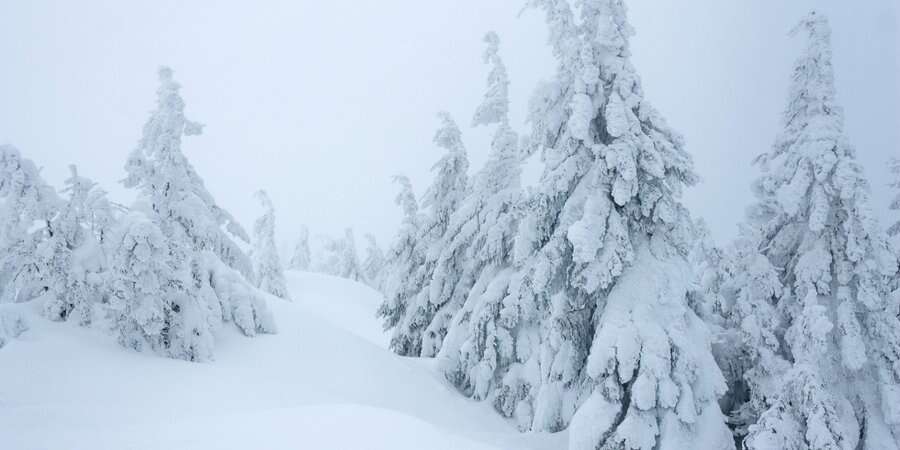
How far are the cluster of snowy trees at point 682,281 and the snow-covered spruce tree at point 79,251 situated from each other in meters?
9.69

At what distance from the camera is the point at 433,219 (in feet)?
70.5

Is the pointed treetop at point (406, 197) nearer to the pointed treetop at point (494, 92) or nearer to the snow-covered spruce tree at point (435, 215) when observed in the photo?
the snow-covered spruce tree at point (435, 215)

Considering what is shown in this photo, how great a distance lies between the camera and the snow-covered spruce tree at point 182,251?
527 inches

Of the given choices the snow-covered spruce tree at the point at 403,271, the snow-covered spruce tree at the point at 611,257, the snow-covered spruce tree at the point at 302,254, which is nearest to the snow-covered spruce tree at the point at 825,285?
the snow-covered spruce tree at the point at 611,257

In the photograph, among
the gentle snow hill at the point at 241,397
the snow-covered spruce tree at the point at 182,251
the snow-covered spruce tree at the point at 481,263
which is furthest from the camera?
the snow-covered spruce tree at the point at 481,263

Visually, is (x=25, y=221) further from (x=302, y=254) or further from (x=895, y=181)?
(x=302, y=254)

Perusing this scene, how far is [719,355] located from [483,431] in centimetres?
588

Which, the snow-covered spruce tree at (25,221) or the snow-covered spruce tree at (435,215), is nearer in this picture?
the snow-covered spruce tree at (25,221)

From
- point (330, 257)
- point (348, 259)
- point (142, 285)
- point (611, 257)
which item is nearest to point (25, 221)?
point (142, 285)

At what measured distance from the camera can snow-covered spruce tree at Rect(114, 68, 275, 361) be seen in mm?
13391

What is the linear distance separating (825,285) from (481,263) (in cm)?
960

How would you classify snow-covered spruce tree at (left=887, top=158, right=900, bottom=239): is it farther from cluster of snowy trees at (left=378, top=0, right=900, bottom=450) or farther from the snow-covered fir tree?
the snow-covered fir tree

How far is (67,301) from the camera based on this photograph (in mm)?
13273

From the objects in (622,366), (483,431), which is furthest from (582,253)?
(483,431)
